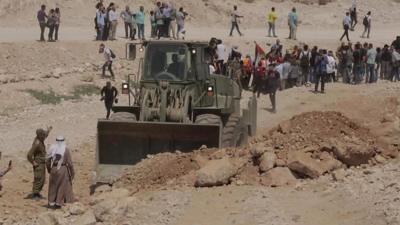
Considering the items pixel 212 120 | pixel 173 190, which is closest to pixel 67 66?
pixel 212 120

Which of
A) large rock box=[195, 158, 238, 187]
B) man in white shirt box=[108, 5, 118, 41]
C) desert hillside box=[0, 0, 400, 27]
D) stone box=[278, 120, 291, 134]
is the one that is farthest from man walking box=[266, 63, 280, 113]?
desert hillside box=[0, 0, 400, 27]

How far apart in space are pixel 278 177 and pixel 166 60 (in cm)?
487

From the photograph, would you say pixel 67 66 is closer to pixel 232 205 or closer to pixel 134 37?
pixel 134 37

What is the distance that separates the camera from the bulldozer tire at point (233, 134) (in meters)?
17.5

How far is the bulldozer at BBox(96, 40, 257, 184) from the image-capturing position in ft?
55.6

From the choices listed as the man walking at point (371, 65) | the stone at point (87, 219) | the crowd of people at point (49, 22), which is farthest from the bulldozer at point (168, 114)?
the crowd of people at point (49, 22)

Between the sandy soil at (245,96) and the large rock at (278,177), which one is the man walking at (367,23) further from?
the large rock at (278,177)

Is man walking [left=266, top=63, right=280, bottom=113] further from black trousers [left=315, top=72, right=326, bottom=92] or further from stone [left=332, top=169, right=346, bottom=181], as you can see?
stone [left=332, top=169, right=346, bottom=181]

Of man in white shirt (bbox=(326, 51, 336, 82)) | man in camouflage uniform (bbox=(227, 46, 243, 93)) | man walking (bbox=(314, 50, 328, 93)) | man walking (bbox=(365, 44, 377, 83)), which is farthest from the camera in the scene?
man walking (bbox=(365, 44, 377, 83))

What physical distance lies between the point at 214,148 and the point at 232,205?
2.81 m

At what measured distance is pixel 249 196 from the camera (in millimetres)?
14008

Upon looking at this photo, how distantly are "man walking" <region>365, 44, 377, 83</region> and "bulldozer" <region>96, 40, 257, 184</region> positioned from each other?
10.3m

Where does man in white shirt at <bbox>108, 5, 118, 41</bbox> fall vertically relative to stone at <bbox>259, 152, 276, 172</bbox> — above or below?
above

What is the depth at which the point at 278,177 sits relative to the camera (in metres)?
14.5
